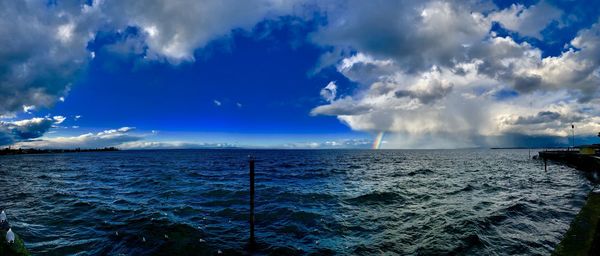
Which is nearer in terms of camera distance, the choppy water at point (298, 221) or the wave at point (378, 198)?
the choppy water at point (298, 221)

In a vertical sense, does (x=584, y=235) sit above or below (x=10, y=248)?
below

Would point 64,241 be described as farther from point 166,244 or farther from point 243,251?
point 243,251

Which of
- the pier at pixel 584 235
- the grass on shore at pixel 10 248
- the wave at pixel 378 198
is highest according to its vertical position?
the grass on shore at pixel 10 248

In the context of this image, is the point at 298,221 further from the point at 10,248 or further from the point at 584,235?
the point at 10,248

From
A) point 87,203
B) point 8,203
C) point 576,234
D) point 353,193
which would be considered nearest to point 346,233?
point 576,234

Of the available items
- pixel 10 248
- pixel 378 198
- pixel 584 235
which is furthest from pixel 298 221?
pixel 10 248

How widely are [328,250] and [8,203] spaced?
2930cm

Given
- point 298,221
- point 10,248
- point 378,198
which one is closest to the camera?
point 10,248

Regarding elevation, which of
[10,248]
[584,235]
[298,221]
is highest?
[10,248]

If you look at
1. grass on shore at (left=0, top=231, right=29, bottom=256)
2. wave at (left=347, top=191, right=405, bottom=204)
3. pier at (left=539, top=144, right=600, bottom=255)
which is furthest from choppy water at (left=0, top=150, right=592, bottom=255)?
grass on shore at (left=0, top=231, right=29, bottom=256)

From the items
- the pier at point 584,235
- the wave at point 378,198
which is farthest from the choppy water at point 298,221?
the pier at point 584,235

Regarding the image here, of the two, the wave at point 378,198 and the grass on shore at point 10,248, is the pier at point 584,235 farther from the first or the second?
the grass on shore at point 10,248

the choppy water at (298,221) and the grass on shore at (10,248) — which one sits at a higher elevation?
the grass on shore at (10,248)

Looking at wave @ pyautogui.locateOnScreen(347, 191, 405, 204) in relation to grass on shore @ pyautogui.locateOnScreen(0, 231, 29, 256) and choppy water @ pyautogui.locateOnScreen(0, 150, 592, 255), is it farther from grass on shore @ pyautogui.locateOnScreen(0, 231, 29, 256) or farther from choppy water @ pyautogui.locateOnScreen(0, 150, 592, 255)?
grass on shore @ pyautogui.locateOnScreen(0, 231, 29, 256)
